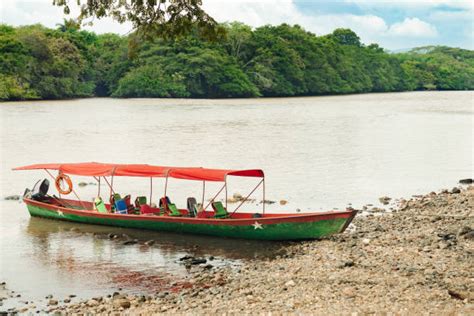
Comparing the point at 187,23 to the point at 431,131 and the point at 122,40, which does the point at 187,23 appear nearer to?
the point at 431,131

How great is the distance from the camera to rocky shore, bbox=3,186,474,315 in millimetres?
9789

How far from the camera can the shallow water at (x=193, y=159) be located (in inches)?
560

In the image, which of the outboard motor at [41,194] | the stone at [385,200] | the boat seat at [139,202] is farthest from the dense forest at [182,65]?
the boat seat at [139,202]

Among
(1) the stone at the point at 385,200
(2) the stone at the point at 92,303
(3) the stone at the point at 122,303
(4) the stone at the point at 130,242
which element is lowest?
(4) the stone at the point at 130,242

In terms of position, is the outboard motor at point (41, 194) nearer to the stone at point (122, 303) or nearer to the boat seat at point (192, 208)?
the boat seat at point (192, 208)

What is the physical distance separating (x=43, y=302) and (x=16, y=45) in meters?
60.1

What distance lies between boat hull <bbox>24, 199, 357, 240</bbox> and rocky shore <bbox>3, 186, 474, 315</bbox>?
30cm

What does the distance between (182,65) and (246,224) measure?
6943 centimetres

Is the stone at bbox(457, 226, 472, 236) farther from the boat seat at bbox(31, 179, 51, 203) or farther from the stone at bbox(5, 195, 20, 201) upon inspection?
the stone at bbox(5, 195, 20, 201)

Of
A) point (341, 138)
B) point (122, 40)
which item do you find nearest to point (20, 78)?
point (122, 40)

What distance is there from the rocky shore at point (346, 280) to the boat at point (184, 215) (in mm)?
485

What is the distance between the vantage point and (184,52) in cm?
8350

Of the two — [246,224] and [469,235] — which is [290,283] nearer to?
[246,224]

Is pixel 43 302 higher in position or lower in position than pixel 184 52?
lower
